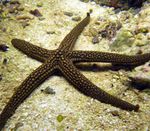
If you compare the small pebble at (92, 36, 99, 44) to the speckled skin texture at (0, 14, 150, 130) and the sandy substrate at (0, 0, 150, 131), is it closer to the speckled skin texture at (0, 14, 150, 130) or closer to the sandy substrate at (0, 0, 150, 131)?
the sandy substrate at (0, 0, 150, 131)

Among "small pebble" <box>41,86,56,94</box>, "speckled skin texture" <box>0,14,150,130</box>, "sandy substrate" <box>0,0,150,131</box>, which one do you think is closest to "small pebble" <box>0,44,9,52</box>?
"sandy substrate" <box>0,0,150,131</box>

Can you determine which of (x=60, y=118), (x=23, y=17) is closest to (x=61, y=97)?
(x=60, y=118)

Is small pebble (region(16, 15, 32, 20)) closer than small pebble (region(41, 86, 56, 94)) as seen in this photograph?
No

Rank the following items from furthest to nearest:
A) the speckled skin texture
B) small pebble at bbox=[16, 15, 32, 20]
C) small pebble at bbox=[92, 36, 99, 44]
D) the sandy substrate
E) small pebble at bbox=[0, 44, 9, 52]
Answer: small pebble at bbox=[16, 15, 32, 20], small pebble at bbox=[92, 36, 99, 44], small pebble at bbox=[0, 44, 9, 52], the speckled skin texture, the sandy substrate

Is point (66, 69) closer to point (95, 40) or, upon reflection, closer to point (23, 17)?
point (95, 40)

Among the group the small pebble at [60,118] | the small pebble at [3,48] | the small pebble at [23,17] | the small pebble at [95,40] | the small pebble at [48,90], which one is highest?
the small pebble at [23,17]

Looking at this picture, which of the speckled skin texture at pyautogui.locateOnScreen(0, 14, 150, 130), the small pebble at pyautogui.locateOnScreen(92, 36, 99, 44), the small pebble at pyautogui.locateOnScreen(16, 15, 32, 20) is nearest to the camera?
the speckled skin texture at pyautogui.locateOnScreen(0, 14, 150, 130)

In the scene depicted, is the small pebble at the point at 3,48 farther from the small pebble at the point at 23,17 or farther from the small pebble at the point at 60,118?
the small pebble at the point at 60,118

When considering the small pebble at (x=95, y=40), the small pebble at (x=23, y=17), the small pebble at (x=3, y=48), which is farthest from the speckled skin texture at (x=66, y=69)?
the small pebble at (x=23, y=17)

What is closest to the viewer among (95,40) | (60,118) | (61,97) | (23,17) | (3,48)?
(60,118)
